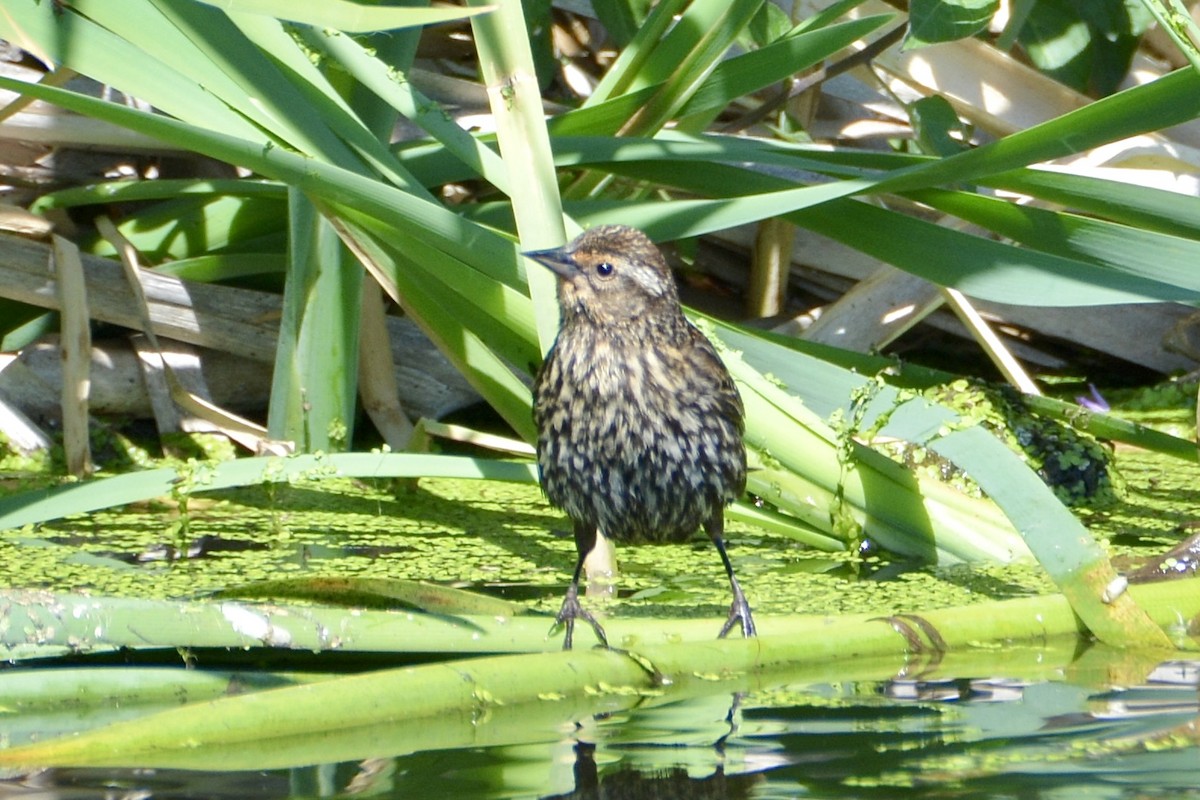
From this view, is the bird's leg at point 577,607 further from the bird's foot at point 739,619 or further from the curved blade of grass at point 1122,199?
the curved blade of grass at point 1122,199

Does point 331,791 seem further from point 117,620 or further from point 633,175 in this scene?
point 633,175

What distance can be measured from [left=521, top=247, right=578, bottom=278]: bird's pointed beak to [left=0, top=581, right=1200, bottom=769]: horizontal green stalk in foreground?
739 mm

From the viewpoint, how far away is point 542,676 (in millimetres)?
2053

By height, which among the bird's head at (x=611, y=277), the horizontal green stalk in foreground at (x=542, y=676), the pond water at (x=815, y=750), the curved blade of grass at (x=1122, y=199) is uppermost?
the curved blade of grass at (x=1122, y=199)

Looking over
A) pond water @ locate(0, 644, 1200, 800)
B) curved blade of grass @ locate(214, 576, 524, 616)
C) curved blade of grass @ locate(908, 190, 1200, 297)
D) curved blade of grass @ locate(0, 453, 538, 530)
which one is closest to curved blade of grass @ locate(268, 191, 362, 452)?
curved blade of grass @ locate(0, 453, 538, 530)

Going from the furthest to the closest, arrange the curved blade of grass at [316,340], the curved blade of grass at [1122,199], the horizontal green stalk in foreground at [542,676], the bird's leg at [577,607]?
1. the curved blade of grass at [316,340]
2. the curved blade of grass at [1122,199]
3. the bird's leg at [577,607]
4. the horizontal green stalk in foreground at [542,676]

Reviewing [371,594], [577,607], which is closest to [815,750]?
[577,607]

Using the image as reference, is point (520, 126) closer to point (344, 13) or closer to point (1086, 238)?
point (344, 13)

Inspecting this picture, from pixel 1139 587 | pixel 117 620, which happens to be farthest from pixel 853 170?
pixel 117 620

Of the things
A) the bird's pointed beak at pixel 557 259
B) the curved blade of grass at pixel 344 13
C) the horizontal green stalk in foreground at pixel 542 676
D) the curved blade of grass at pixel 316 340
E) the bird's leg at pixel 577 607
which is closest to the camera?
the horizontal green stalk in foreground at pixel 542 676

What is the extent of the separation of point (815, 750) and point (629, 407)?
931 millimetres

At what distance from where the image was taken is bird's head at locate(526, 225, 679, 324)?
9.66 ft

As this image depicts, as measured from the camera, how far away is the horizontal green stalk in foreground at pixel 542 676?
5.83 ft

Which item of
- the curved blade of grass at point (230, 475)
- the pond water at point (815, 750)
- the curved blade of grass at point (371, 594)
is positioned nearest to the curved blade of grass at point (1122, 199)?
the pond water at point (815, 750)
